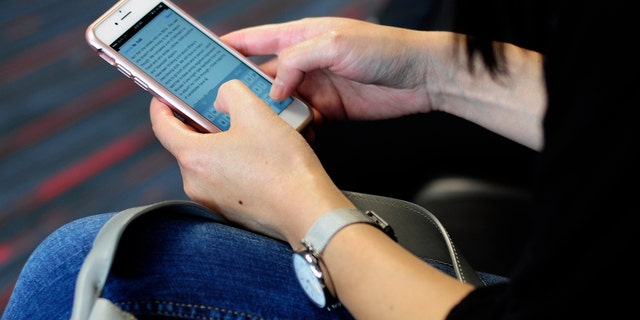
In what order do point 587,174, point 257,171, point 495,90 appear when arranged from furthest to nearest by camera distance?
point 495,90
point 257,171
point 587,174

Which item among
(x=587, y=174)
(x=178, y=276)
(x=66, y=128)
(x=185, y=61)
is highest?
(x=587, y=174)

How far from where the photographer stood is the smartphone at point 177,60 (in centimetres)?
72

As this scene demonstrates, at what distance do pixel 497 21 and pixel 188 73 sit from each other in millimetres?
372

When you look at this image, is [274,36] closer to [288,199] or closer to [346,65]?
[346,65]

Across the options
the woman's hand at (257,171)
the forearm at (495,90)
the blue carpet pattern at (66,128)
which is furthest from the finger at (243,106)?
the blue carpet pattern at (66,128)

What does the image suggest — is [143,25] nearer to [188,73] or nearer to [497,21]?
[188,73]

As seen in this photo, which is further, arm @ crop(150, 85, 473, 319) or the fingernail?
the fingernail

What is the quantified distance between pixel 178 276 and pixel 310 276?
0.12 m

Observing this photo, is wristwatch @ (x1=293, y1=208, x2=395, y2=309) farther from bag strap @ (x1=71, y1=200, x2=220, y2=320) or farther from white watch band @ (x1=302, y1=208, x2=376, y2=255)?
bag strap @ (x1=71, y1=200, x2=220, y2=320)

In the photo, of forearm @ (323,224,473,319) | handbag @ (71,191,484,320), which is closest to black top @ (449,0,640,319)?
forearm @ (323,224,473,319)

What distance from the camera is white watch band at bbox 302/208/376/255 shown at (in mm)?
559

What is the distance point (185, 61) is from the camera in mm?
747

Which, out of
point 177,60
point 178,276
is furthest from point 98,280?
point 177,60

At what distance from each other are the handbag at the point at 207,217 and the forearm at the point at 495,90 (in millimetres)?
155
